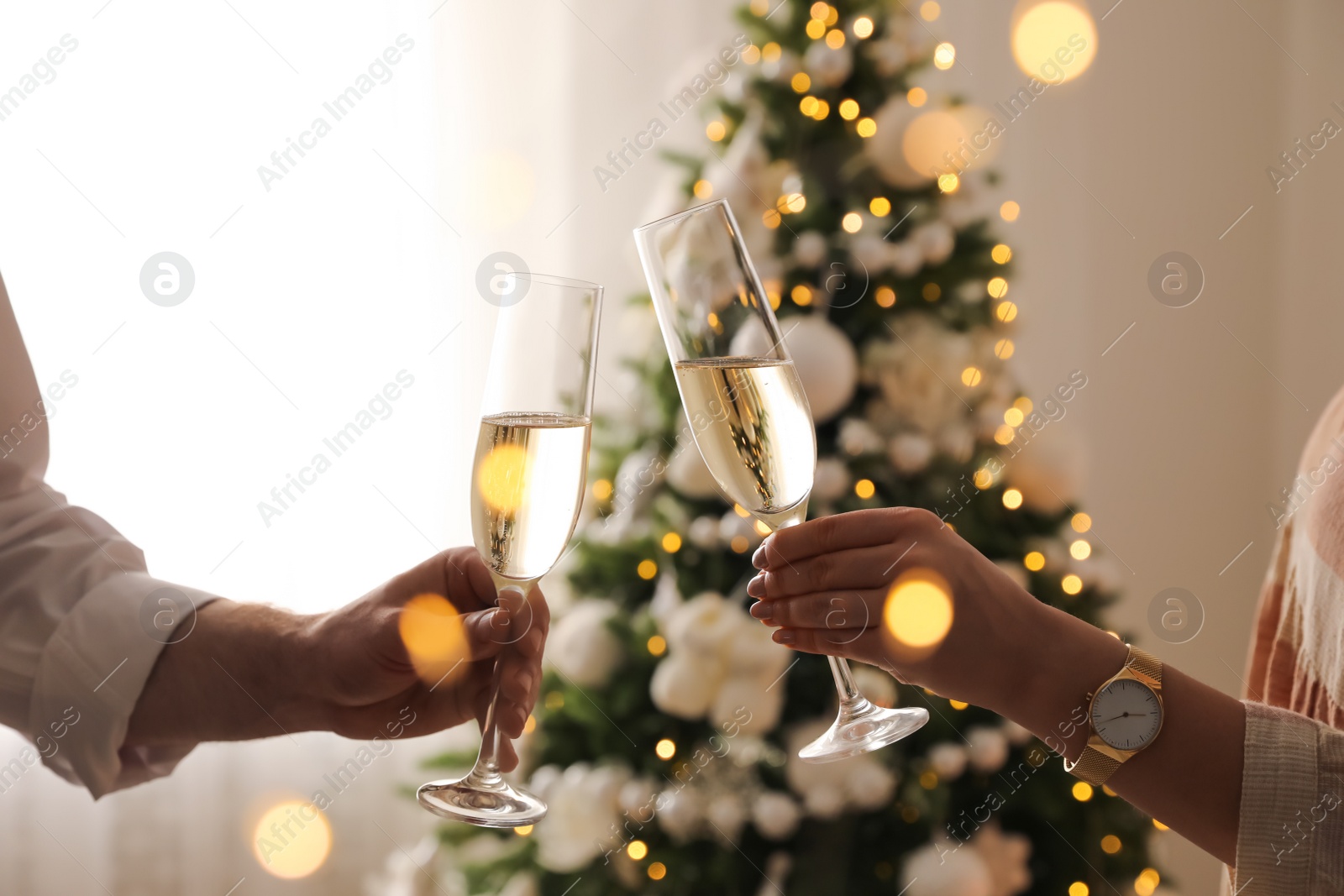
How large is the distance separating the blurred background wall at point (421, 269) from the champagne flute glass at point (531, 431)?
1661 mm

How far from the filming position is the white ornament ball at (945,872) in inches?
62.5

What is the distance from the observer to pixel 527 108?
275 cm

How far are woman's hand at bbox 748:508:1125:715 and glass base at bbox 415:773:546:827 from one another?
10.5 inches

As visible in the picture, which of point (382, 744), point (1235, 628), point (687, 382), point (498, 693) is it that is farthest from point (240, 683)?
point (1235, 628)

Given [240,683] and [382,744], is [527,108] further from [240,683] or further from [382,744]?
[240,683]

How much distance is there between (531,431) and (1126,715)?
586mm

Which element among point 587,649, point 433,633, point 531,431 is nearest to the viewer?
point 531,431

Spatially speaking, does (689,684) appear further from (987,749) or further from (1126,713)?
(1126,713)

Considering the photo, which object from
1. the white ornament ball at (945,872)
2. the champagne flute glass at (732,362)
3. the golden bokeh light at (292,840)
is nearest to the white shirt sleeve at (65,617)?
the champagne flute glass at (732,362)

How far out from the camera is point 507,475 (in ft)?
2.69

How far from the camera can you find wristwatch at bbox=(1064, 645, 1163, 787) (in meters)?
0.83

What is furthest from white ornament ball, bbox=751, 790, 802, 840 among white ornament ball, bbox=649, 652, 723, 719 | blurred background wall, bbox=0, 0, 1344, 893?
blurred background wall, bbox=0, 0, 1344, 893

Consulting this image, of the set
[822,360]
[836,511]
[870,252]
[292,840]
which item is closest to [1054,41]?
[870,252]

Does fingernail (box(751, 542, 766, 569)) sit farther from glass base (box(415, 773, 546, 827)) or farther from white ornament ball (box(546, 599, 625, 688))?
white ornament ball (box(546, 599, 625, 688))
